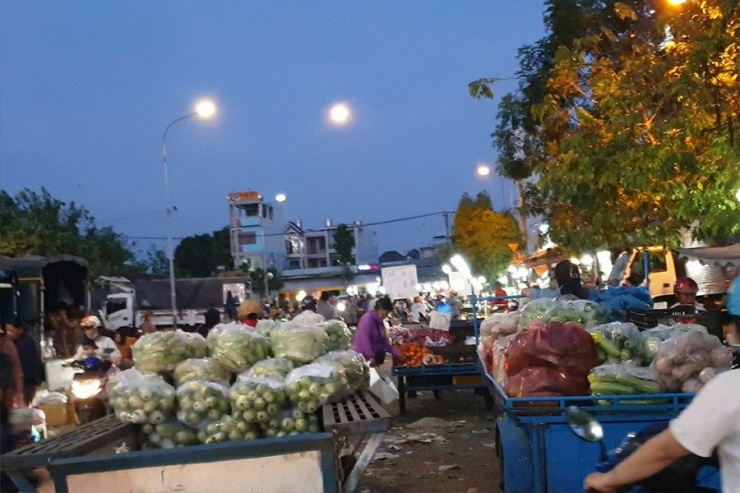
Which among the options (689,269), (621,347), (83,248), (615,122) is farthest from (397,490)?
(83,248)

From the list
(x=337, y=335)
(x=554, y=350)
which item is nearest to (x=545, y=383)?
(x=554, y=350)

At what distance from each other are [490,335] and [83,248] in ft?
85.6

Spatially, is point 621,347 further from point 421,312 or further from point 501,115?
point 421,312

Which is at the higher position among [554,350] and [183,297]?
[183,297]

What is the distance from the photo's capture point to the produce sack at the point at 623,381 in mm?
5949

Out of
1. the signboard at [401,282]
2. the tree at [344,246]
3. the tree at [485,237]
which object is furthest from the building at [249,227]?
the signboard at [401,282]

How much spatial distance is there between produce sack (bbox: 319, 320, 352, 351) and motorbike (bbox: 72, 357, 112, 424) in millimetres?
4826

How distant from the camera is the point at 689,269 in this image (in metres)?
19.3

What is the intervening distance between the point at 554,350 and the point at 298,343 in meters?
1.95

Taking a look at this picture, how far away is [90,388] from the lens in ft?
36.2

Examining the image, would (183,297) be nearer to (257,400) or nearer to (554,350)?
(554,350)

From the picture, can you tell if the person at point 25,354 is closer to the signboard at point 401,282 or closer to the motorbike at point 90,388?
the motorbike at point 90,388

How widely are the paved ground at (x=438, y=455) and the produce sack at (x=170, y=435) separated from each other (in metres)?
4.02

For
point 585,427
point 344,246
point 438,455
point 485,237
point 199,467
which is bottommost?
point 438,455
